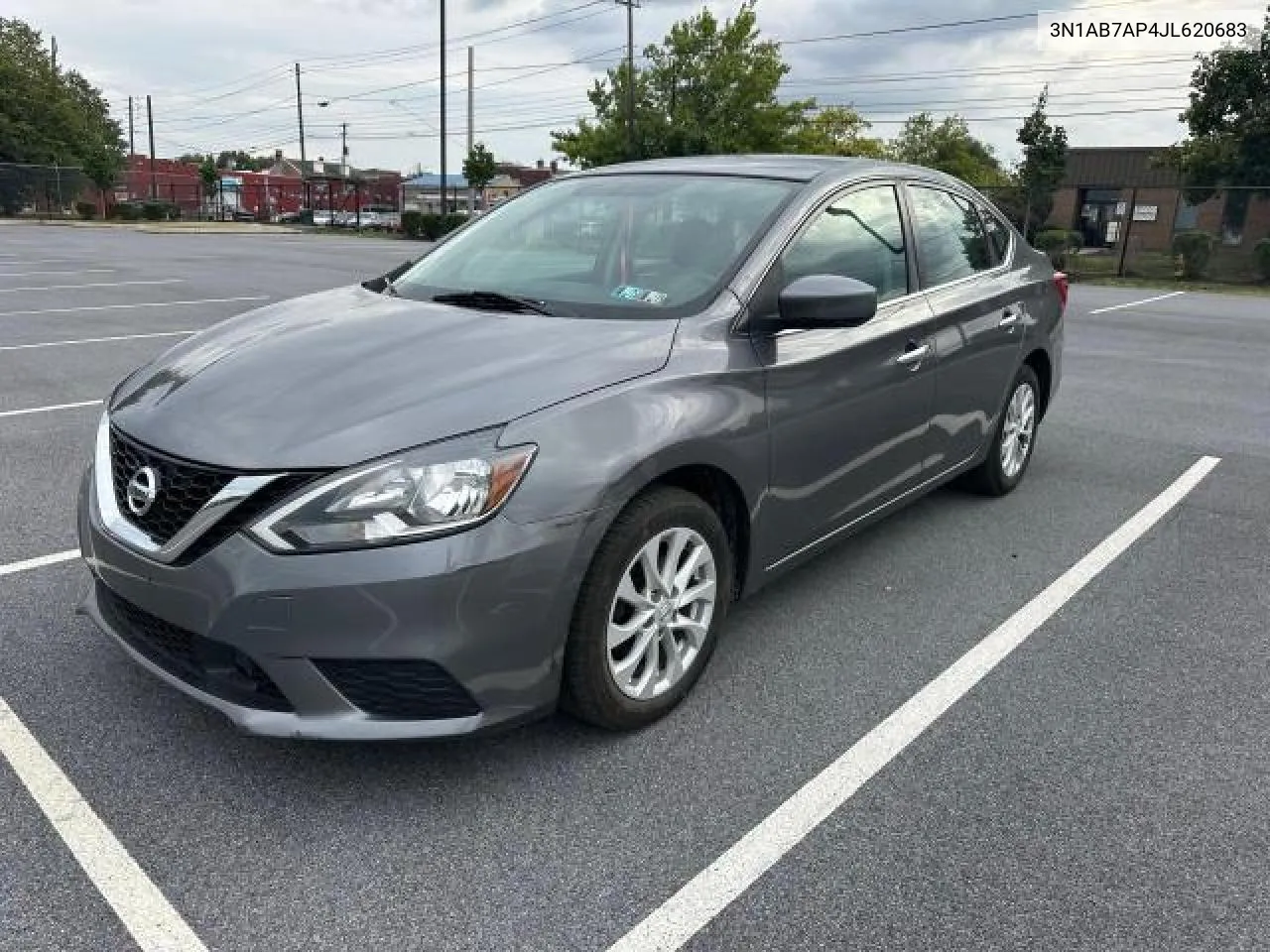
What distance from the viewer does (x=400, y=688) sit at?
240cm

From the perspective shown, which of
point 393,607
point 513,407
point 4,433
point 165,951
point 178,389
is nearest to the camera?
point 165,951

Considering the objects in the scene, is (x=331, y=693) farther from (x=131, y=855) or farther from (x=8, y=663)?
(x=8, y=663)

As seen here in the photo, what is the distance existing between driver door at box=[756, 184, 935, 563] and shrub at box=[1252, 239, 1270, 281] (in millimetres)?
25295

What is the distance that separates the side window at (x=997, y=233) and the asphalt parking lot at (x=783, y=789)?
143cm

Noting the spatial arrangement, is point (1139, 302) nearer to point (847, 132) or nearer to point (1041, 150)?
point (1041, 150)

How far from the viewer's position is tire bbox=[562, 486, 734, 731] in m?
2.62

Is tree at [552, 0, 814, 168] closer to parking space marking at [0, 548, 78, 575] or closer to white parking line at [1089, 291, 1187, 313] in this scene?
white parking line at [1089, 291, 1187, 313]

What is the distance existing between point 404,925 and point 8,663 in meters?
1.86

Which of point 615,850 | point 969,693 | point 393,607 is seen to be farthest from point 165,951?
point 969,693

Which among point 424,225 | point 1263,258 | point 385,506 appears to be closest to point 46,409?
point 385,506

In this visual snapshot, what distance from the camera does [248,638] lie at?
234 centimetres

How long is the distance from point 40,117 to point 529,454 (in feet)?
209

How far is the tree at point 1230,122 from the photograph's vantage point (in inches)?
1133

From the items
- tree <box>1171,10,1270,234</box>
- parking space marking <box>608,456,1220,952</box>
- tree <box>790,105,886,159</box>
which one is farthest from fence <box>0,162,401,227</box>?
parking space marking <box>608,456,1220,952</box>
